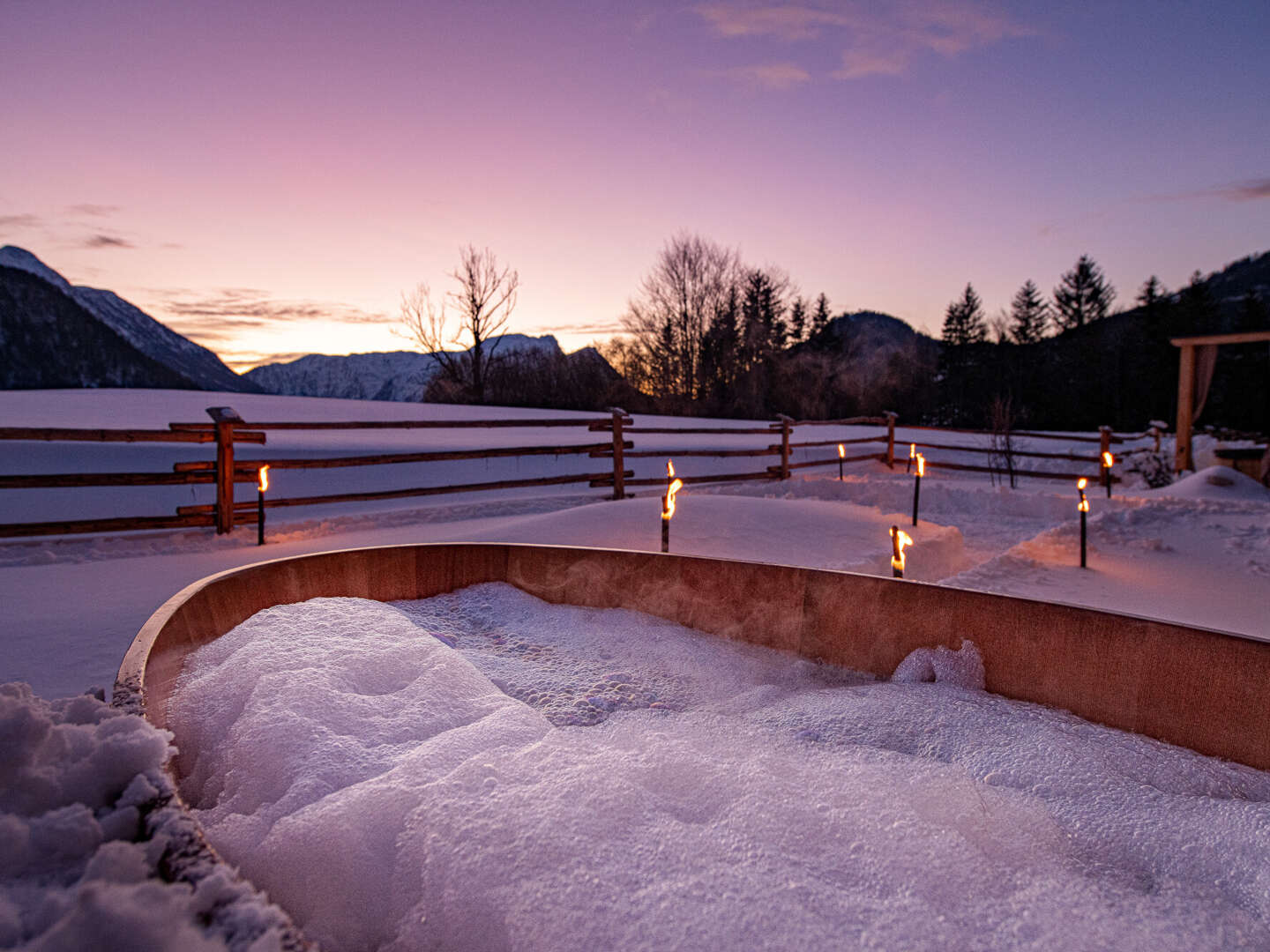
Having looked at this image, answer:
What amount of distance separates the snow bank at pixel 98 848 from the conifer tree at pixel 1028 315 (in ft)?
132

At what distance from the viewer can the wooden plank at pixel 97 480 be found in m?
4.54

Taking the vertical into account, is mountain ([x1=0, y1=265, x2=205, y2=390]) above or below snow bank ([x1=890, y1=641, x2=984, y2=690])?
above

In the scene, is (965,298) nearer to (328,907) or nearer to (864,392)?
(864,392)

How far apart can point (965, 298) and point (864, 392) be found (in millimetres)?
15592

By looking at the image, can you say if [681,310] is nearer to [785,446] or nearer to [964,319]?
[785,446]

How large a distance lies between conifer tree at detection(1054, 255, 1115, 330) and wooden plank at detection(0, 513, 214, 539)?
41.4 meters

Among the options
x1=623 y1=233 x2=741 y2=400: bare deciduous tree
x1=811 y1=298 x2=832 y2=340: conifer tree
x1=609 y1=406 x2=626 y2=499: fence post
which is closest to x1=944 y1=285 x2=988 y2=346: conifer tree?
x1=811 y1=298 x2=832 y2=340: conifer tree

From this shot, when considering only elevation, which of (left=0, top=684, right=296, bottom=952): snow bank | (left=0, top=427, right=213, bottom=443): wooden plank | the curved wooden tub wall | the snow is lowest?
the snow

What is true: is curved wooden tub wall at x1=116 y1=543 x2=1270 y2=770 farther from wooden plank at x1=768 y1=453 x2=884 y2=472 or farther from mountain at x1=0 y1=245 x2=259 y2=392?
mountain at x1=0 y1=245 x2=259 y2=392

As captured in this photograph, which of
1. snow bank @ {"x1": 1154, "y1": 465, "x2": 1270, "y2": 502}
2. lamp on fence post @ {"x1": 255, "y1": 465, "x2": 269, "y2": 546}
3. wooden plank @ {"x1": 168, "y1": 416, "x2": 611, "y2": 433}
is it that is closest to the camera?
lamp on fence post @ {"x1": 255, "y1": 465, "x2": 269, "y2": 546}

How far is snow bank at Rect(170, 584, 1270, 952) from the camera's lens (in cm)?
84

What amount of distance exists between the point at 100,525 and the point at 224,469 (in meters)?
0.87

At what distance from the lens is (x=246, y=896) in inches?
22.7

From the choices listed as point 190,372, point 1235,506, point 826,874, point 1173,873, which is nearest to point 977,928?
point 826,874
